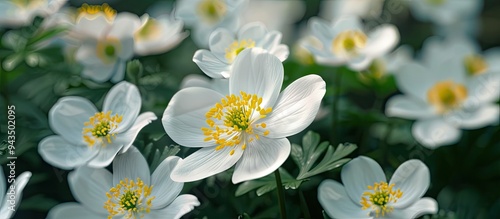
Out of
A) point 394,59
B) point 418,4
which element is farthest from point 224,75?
point 418,4

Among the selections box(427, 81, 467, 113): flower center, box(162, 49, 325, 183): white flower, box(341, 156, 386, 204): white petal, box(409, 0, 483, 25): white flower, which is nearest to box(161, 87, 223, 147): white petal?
box(162, 49, 325, 183): white flower

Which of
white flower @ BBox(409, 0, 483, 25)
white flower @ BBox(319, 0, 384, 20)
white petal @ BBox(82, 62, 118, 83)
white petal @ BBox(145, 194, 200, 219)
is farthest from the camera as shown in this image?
white flower @ BBox(409, 0, 483, 25)

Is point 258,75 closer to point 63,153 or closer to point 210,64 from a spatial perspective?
point 210,64

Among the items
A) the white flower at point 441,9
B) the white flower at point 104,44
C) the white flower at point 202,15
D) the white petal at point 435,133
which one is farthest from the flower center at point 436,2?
the white flower at point 104,44

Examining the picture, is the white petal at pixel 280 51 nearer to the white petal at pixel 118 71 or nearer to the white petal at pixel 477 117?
the white petal at pixel 118 71

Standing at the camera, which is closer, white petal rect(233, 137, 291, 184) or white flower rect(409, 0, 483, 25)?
white petal rect(233, 137, 291, 184)

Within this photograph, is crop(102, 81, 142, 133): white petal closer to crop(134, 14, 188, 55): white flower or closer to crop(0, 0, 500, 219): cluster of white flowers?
crop(0, 0, 500, 219): cluster of white flowers
